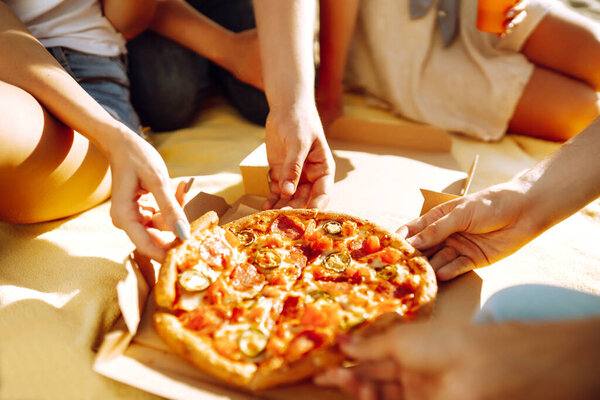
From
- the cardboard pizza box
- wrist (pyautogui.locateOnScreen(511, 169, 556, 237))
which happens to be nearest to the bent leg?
the cardboard pizza box

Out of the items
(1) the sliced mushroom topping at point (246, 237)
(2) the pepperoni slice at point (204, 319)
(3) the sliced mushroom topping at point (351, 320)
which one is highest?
(3) the sliced mushroom topping at point (351, 320)

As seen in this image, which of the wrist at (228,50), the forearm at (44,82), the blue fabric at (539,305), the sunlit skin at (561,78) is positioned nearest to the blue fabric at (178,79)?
the wrist at (228,50)

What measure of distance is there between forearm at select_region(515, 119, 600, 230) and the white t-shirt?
2038 mm

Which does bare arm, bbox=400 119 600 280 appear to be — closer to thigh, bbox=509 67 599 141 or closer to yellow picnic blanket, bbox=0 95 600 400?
yellow picnic blanket, bbox=0 95 600 400

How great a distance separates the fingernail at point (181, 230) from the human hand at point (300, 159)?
45 cm

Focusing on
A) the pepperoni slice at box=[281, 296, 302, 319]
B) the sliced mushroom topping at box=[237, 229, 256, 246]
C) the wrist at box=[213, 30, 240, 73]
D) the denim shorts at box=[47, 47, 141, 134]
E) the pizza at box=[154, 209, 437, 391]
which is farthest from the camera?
the wrist at box=[213, 30, 240, 73]

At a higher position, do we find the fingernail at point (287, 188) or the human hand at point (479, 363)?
the human hand at point (479, 363)

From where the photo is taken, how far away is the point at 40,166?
1.56 meters

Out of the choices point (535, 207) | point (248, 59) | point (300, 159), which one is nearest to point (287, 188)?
point (300, 159)

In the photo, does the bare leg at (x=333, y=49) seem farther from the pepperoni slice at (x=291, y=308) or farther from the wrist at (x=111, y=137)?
the pepperoni slice at (x=291, y=308)

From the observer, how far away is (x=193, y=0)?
2975 mm

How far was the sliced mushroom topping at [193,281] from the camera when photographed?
4.27 feet

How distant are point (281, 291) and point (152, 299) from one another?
42cm

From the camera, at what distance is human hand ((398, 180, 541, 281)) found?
144 centimetres
